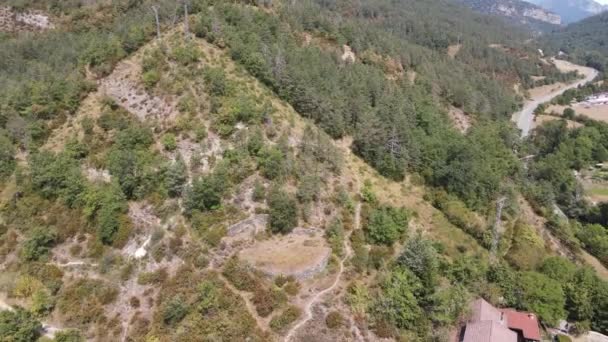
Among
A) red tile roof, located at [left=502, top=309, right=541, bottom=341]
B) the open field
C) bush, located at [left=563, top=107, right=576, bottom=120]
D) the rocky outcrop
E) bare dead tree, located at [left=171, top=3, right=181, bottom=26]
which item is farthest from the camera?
the open field

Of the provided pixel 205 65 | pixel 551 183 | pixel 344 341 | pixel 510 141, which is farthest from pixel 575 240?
pixel 205 65

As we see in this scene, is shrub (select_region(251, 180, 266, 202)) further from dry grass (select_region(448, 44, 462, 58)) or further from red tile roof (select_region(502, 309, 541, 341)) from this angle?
dry grass (select_region(448, 44, 462, 58))

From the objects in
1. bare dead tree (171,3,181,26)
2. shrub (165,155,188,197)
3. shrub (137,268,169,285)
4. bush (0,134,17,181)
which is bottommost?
bush (0,134,17,181)

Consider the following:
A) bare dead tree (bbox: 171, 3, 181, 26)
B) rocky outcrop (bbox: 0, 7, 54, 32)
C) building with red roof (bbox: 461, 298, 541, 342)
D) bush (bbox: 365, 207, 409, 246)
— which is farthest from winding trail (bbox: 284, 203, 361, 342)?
rocky outcrop (bbox: 0, 7, 54, 32)

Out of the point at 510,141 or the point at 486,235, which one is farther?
the point at 510,141

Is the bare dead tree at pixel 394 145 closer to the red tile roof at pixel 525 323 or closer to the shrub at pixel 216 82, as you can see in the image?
the shrub at pixel 216 82

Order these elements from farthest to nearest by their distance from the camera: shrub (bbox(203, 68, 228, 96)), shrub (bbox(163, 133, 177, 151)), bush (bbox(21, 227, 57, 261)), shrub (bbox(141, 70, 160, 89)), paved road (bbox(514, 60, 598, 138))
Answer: paved road (bbox(514, 60, 598, 138)) < shrub (bbox(141, 70, 160, 89)) < shrub (bbox(203, 68, 228, 96)) < shrub (bbox(163, 133, 177, 151)) < bush (bbox(21, 227, 57, 261))

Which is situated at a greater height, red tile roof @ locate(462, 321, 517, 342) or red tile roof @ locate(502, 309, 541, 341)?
red tile roof @ locate(462, 321, 517, 342)

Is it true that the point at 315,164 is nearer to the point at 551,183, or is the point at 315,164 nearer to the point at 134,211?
the point at 134,211
